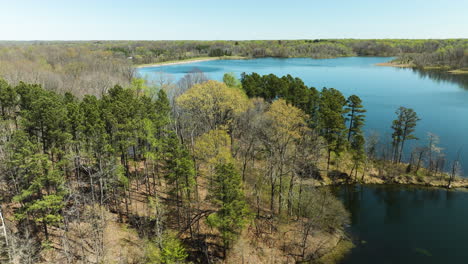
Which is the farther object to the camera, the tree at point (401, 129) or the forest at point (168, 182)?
the tree at point (401, 129)

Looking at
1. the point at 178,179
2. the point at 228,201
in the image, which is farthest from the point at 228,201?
the point at 178,179

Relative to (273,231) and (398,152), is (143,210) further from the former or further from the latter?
(398,152)

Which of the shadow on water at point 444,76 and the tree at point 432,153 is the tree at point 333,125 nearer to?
the tree at point 432,153

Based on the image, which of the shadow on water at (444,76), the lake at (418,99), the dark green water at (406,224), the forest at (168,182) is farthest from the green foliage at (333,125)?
the shadow on water at (444,76)

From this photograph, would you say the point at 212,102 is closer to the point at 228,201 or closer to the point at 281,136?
the point at 281,136

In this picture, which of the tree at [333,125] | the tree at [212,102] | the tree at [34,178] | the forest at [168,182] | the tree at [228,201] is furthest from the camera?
the tree at [333,125]

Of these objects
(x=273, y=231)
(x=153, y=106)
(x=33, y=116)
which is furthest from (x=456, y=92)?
(x=33, y=116)
